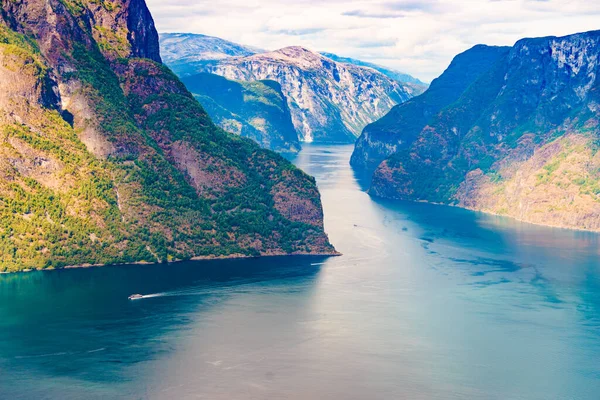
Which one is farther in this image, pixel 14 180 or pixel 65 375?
pixel 14 180

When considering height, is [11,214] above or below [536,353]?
above

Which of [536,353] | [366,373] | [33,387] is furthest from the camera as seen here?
[536,353]

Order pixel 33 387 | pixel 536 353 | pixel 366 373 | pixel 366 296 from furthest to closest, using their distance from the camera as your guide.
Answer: pixel 366 296, pixel 536 353, pixel 366 373, pixel 33 387

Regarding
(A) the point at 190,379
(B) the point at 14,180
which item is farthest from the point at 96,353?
(B) the point at 14,180

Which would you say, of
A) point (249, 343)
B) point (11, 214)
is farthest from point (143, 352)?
point (11, 214)

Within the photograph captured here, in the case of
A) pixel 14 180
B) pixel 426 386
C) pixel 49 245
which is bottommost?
pixel 426 386

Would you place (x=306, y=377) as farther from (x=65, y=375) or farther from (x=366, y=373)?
(x=65, y=375)
